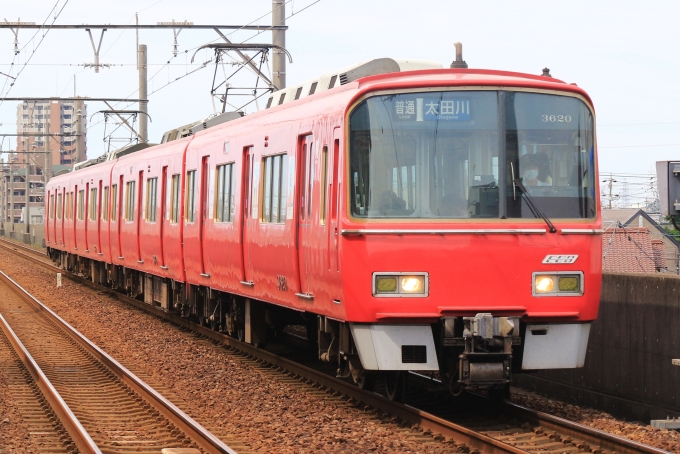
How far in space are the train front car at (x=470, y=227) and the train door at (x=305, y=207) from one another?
1.30 meters

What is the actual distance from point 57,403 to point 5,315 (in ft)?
33.8

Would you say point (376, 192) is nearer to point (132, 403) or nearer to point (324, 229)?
point (324, 229)

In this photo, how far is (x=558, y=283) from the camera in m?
8.73

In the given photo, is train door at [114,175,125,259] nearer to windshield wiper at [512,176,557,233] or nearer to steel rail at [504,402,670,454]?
steel rail at [504,402,670,454]

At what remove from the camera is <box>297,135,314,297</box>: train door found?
994cm

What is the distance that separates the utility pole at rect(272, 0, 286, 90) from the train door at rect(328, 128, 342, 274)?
7.91 metres

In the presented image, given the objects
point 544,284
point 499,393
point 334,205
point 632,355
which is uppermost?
point 334,205

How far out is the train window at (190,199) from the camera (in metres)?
15.6

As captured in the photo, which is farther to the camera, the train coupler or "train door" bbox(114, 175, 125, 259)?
"train door" bbox(114, 175, 125, 259)

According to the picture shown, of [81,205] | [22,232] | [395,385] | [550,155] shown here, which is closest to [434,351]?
[395,385]

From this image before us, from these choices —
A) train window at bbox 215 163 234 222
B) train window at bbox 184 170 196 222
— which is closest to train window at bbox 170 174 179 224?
train window at bbox 184 170 196 222

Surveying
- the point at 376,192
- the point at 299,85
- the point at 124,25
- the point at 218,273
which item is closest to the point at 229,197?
the point at 218,273

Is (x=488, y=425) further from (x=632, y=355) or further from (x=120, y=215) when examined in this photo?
(x=120, y=215)

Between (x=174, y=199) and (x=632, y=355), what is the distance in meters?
8.89
